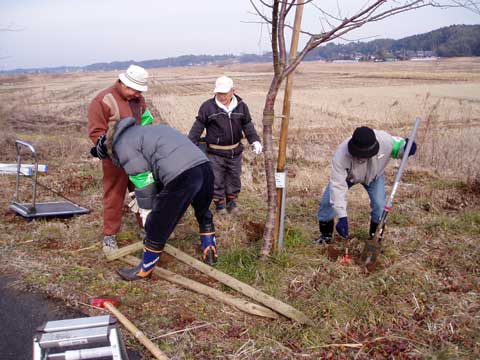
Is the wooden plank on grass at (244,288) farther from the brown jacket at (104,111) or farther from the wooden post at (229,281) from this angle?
the brown jacket at (104,111)

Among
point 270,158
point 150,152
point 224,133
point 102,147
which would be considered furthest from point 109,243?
point 270,158

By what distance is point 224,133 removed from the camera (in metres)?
5.16

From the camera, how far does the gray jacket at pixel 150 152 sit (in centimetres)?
344

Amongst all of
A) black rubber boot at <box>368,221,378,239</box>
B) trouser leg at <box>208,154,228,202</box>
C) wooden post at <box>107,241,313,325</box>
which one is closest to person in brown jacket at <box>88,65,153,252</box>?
wooden post at <box>107,241,313,325</box>

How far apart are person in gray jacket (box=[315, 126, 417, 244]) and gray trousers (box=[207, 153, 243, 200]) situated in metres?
1.40

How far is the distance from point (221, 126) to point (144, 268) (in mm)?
2064

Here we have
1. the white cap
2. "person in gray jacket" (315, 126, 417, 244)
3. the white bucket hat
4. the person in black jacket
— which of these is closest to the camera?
"person in gray jacket" (315, 126, 417, 244)

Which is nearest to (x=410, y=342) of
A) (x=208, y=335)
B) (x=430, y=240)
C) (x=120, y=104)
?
(x=208, y=335)

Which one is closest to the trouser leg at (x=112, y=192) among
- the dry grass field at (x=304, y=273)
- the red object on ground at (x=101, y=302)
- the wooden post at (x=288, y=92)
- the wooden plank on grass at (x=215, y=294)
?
the dry grass field at (x=304, y=273)

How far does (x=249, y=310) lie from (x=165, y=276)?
0.95 meters

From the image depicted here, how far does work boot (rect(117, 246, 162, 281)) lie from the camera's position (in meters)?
3.78

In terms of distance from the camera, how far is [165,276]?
3.92m

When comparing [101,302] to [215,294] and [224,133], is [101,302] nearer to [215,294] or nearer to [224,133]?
[215,294]

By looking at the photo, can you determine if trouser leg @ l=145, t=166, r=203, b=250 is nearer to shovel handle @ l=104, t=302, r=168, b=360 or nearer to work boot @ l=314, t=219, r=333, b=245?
shovel handle @ l=104, t=302, r=168, b=360
